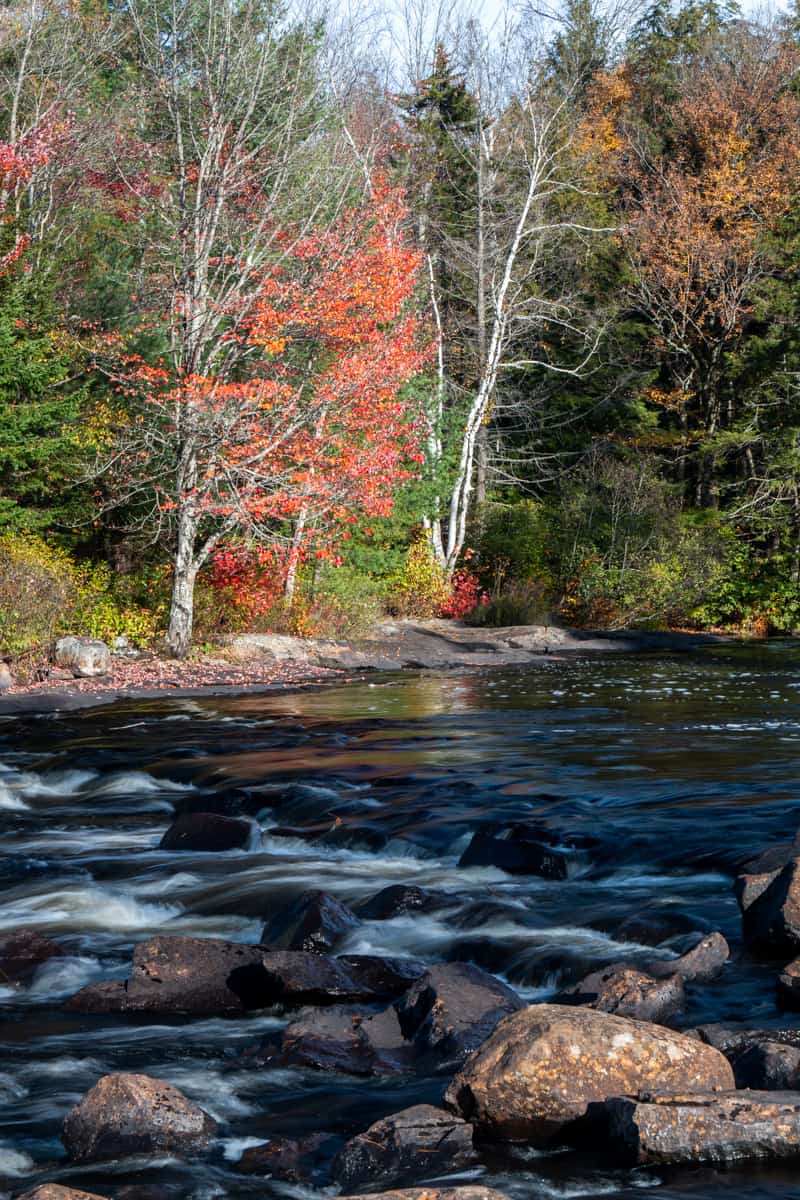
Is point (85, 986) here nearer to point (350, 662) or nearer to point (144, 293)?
point (350, 662)

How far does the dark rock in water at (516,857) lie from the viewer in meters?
8.75

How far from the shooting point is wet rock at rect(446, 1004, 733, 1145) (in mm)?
4859

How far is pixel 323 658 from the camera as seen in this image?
22.7 m

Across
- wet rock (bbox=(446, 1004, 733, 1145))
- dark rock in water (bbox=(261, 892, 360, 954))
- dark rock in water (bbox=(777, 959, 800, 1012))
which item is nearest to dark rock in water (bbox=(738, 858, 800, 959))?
dark rock in water (bbox=(777, 959, 800, 1012))

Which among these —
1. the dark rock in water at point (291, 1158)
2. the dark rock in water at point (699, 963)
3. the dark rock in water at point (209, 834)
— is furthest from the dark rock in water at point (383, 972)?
the dark rock in water at point (209, 834)

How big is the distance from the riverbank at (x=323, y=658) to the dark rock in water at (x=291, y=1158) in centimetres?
1311

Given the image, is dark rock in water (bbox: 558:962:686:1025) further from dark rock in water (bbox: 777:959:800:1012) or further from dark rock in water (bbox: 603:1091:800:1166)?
dark rock in water (bbox: 603:1091:800:1166)

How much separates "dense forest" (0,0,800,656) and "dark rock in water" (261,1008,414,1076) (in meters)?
13.8

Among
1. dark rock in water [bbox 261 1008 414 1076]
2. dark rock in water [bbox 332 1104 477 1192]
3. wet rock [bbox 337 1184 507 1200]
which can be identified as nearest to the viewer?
wet rock [bbox 337 1184 507 1200]

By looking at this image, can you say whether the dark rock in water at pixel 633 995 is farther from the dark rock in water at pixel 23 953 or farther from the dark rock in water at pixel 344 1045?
the dark rock in water at pixel 23 953

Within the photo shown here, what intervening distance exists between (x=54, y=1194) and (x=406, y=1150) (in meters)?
1.27

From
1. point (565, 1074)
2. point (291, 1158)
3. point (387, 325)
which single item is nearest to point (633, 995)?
point (565, 1074)

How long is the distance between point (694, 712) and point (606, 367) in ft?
66.6

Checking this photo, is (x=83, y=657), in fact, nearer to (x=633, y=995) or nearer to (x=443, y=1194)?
(x=633, y=995)
